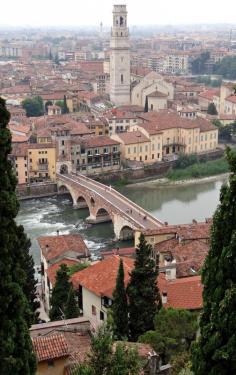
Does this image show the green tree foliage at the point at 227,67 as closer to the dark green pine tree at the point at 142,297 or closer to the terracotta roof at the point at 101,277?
the terracotta roof at the point at 101,277

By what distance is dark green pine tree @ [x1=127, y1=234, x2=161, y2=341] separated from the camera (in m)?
10.9

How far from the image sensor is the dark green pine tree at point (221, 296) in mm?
5711

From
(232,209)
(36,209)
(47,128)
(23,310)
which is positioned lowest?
(36,209)

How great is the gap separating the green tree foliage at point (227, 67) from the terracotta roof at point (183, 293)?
58.6 meters

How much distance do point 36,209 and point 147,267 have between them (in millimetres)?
15994

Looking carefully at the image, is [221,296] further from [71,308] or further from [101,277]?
[101,277]

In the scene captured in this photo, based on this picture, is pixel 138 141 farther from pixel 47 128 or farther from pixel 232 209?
pixel 232 209

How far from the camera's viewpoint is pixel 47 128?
31.0 m

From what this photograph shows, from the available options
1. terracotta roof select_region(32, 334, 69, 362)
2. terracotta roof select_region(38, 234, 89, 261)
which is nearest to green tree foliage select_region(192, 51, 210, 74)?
terracotta roof select_region(38, 234, 89, 261)

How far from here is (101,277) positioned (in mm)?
13188

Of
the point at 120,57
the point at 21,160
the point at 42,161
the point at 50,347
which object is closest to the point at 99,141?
the point at 42,161

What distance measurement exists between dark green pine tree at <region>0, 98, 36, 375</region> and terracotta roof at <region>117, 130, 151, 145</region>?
25.7 metres

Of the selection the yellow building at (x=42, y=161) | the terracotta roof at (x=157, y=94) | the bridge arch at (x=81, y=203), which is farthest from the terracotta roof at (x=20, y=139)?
the terracotta roof at (x=157, y=94)

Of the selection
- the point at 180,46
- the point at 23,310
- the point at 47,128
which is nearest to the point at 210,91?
the point at 47,128
